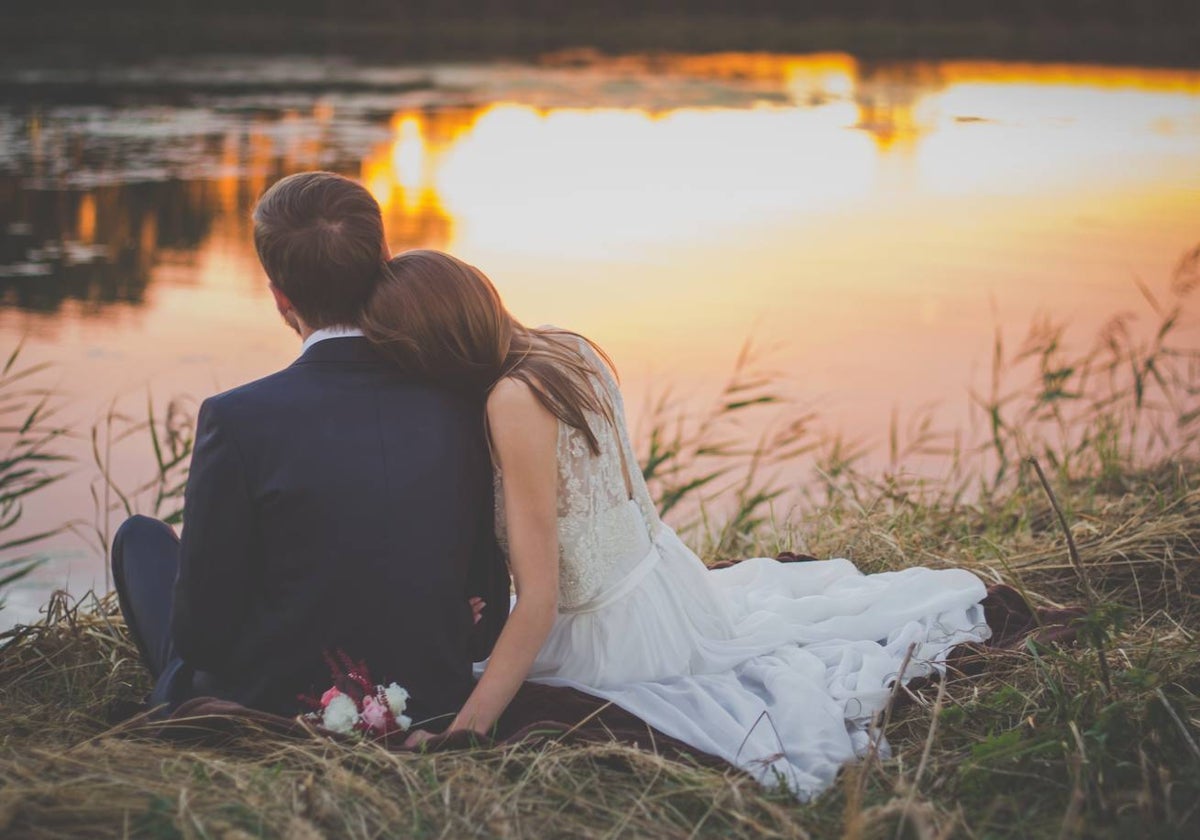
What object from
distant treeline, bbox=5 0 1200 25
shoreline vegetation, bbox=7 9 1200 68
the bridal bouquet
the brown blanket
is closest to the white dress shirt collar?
the bridal bouquet

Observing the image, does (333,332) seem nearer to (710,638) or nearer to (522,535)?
(522,535)

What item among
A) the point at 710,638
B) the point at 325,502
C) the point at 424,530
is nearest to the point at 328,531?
the point at 325,502

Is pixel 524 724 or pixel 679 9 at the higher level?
pixel 679 9

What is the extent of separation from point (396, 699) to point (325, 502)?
0.41m

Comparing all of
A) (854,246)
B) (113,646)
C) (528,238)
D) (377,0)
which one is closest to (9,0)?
(377,0)

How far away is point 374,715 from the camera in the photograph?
2291mm

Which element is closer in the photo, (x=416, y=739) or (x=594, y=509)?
(x=416, y=739)

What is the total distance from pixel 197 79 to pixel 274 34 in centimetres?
689

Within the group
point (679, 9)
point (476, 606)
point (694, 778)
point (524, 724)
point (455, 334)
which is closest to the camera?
point (694, 778)

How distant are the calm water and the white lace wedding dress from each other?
2201mm

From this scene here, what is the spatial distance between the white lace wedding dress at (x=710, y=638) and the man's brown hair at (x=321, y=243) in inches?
18.8

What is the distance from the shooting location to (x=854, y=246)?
8805 mm

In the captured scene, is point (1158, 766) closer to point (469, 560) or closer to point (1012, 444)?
point (469, 560)

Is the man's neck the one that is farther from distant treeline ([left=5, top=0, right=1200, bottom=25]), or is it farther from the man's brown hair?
distant treeline ([left=5, top=0, right=1200, bottom=25])
